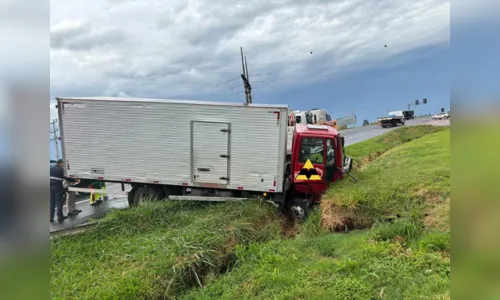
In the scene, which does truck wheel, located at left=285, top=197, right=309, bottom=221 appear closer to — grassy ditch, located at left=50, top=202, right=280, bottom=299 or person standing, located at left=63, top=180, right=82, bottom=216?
grassy ditch, located at left=50, top=202, right=280, bottom=299

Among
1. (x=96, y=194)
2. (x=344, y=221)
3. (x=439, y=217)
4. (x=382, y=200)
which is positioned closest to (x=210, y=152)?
(x=344, y=221)

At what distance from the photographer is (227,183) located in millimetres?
8531

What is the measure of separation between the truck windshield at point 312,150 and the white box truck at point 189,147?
0.12 feet

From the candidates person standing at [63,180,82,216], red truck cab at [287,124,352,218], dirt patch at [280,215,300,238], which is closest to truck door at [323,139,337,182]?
red truck cab at [287,124,352,218]

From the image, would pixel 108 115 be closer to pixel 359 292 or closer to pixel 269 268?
pixel 269 268

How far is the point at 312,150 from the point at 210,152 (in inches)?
106

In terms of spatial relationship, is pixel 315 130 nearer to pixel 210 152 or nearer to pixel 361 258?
pixel 210 152

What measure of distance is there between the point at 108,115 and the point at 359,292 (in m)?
7.60

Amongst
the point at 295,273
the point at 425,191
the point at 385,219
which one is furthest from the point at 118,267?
the point at 425,191

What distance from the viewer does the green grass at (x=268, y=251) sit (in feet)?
13.2

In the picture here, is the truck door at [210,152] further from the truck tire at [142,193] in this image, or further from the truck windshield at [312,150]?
the truck windshield at [312,150]

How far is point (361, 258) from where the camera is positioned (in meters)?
4.52
